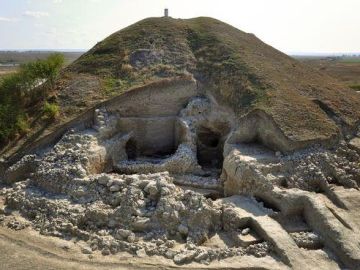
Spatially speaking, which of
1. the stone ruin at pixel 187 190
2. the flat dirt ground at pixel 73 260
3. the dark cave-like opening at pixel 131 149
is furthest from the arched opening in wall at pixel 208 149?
the flat dirt ground at pixel 73 260

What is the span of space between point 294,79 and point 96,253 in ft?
47.6

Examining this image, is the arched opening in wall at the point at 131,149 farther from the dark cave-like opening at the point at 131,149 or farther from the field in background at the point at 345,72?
the field in background at the point at 345,72

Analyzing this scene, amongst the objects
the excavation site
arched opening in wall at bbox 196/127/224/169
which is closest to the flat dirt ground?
the excavation site

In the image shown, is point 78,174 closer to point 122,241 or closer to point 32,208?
point 32,208

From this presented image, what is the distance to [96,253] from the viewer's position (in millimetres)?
12344

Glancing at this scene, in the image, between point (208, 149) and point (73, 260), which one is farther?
point (208, 149)

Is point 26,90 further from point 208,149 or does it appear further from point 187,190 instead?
point 187,190

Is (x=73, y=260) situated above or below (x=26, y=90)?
below

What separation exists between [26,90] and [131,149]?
6.02m

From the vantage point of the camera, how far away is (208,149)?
2066cm

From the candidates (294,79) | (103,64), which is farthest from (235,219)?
(103,64)

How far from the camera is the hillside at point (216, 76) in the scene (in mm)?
18578

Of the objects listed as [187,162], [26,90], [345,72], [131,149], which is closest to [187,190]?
[187,162]

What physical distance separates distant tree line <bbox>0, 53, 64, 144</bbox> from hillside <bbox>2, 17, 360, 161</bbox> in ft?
2.11
